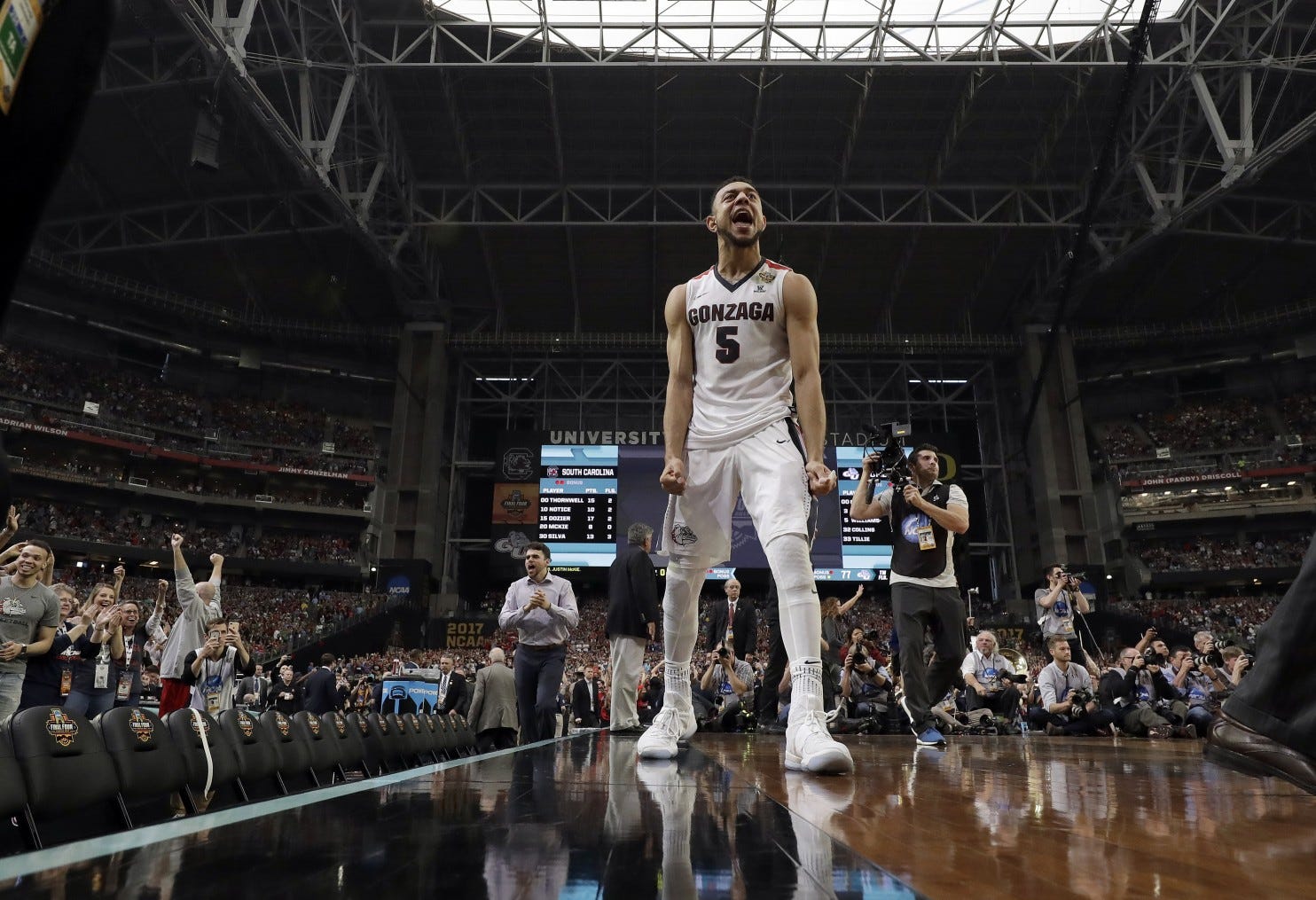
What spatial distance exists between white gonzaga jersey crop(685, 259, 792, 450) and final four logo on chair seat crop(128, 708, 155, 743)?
2.28m

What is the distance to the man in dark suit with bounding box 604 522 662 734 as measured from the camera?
18.8 ft

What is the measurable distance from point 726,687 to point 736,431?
609 centimetres

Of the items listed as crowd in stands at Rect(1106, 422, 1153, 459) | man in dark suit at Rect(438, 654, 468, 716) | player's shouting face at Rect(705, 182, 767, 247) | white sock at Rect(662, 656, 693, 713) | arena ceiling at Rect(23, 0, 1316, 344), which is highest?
arena ceiling at Rect(23, 0, 1316, 344)

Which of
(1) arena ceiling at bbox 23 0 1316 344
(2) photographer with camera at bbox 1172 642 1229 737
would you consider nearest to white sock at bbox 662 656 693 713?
(2) photographer with camera at bbox 1172 642 1229 737

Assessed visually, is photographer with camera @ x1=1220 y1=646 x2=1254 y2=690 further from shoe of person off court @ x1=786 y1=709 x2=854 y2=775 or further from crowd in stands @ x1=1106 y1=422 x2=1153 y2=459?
crowd in stands @ x1=1106 y1=422 x2=1153 y2=459

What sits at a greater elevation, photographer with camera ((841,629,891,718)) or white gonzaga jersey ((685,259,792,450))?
white gonzaga jersey ((685,259,792,450))

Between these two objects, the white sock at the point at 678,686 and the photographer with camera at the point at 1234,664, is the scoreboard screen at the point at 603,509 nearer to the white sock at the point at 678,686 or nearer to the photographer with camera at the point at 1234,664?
the photographer with camera at the point at 1234,664

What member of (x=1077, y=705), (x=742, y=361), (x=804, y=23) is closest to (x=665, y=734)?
(x=742, y=361)

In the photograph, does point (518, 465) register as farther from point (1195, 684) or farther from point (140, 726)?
point (140, 726)

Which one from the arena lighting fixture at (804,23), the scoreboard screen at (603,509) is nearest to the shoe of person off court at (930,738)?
the arena lighting fixture at (804,23)

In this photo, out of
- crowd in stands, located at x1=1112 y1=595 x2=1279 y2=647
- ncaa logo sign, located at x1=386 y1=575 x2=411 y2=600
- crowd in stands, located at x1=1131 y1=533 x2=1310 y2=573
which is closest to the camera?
ncaa logo sign, located at x1=386 y1=575 x2=411 y2=600

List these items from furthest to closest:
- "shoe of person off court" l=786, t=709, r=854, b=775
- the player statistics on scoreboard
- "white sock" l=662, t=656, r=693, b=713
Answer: the player statistics on scoreboard
"white sock" l=662, t=656, r=693, b=713
"shoe of person off court" l=786, t=709, r=854, b=775

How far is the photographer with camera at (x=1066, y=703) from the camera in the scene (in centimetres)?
660

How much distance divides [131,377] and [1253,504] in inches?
1538
